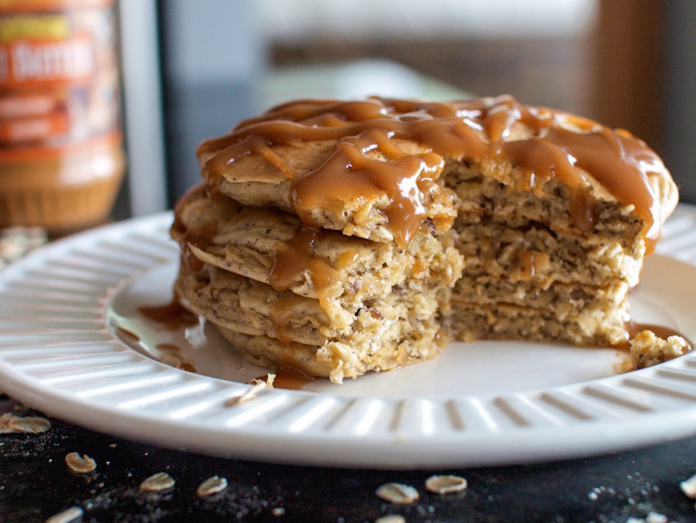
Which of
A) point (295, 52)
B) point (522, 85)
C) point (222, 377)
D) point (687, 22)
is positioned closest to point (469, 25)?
point (522, 85)

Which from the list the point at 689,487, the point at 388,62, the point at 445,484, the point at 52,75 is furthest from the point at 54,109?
the point at 388,62

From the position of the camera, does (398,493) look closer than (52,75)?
Yes

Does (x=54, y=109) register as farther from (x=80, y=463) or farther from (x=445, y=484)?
(x=445, y=484)

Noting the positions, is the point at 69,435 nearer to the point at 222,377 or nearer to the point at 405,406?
the point at 222,377

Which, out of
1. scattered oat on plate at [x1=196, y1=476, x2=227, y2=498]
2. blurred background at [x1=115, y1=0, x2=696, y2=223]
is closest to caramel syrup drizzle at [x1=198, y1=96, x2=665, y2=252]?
blurred background at [x1=115, y1=0, x2=696, y2=223]

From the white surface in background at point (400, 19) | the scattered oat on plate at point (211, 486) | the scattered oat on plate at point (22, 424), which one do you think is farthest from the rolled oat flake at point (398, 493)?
the white surface in background at point (400, 19)

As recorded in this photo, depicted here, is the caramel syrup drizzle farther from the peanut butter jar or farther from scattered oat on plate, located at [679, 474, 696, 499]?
the peanut butter jar
